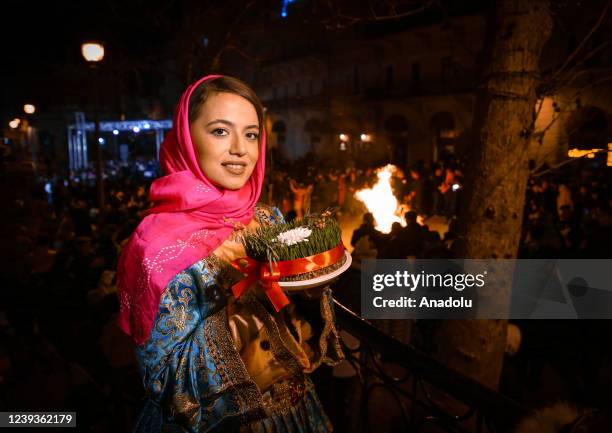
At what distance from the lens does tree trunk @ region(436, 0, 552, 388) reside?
10.3ft

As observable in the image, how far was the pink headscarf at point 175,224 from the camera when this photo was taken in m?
1.79

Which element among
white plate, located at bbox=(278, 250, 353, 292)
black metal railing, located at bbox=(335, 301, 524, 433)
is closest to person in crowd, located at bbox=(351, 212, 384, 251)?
black metal railing, located at bbox=(335, 301, 524, 433)

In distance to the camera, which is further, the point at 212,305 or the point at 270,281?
the point at 212,305

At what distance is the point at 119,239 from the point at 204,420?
5549mm

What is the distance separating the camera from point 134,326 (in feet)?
5.89

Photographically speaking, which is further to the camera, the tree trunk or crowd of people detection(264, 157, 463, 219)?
crowd of people detection(264, 157, 463, 219)

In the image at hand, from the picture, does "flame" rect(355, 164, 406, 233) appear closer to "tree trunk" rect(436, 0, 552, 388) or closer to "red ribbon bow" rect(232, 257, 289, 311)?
"tree trunk" rect(436, 0, 552, 388)

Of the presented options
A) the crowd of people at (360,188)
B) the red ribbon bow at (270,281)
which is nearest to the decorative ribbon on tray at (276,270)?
the red ribbon bow at (270,281)

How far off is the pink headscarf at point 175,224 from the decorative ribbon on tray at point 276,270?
0.37 meters

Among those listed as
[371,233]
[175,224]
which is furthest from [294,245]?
[371,233]

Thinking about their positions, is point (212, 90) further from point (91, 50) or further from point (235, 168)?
point (91, 50)

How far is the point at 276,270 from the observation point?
157cm

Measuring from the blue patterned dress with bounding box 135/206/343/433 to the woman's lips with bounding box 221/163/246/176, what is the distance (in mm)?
Answer: 462

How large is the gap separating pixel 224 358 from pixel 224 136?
105cm
